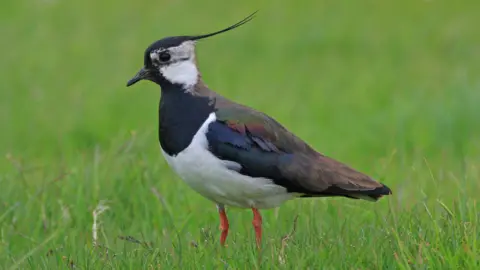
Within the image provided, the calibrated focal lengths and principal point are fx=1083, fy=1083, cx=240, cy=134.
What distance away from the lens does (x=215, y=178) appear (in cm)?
492

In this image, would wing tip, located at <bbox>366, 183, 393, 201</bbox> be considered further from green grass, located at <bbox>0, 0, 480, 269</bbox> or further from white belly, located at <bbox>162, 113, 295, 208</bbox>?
white belly, located at <bbox>162, 113, 295, 208</bbox>

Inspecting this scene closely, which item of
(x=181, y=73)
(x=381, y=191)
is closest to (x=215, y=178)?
(x=181, y=73)

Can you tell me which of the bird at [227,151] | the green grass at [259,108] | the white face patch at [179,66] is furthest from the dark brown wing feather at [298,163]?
the green grass at [259,108]

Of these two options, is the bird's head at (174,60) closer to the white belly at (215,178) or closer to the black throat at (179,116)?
the black throat at (179,116)

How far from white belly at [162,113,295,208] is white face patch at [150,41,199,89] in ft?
0.88

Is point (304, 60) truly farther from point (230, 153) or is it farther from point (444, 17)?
point (230, 153)

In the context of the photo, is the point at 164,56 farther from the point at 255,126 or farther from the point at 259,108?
the point at 259,108

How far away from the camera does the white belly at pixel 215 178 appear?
4.91 metres

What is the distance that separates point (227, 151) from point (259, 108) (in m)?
4.86

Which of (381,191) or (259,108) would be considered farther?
(259,108)

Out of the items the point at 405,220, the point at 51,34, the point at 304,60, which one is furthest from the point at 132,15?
the point at 405,220

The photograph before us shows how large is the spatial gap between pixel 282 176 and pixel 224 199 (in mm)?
292

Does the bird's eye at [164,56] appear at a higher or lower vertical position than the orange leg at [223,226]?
higher

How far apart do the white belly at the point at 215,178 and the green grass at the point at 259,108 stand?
0.23 metres
